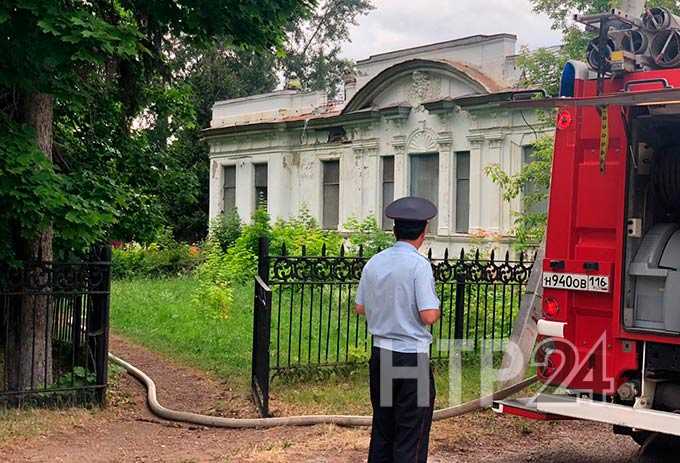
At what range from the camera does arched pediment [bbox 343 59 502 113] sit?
20234 millimetres

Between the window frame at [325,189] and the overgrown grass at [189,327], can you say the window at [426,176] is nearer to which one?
the window frame at [325,189]

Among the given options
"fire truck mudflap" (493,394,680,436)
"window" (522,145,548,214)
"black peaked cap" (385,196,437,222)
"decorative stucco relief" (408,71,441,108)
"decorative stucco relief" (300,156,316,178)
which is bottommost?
"fire truck mudflap" (493,394,680,436)

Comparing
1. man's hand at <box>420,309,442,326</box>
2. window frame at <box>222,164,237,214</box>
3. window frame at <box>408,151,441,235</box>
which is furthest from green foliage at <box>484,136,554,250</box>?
window frame at <box>222,164,237,214</box>

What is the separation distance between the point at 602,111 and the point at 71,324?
18.3 ft

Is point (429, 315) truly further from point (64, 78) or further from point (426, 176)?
Result: point (426, 176)

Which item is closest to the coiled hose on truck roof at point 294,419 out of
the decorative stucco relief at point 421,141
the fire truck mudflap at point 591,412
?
the fire truck mudflap at point 591,412

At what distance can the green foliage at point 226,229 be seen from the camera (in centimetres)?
2692

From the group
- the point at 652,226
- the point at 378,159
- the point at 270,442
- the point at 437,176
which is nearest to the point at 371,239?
the point at 437,176

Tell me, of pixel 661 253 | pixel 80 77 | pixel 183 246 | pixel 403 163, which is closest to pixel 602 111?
pixel 661 253

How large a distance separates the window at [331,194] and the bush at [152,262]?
4.05 m

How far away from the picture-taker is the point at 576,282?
640 centimetres

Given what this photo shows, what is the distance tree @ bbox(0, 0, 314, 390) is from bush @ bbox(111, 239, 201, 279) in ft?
51.4

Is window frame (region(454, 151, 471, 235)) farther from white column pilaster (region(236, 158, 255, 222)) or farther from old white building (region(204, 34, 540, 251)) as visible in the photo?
white column pilaster (region(236, 158, 255, 222))

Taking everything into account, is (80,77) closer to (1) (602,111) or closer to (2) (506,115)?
(1) (602,111)
